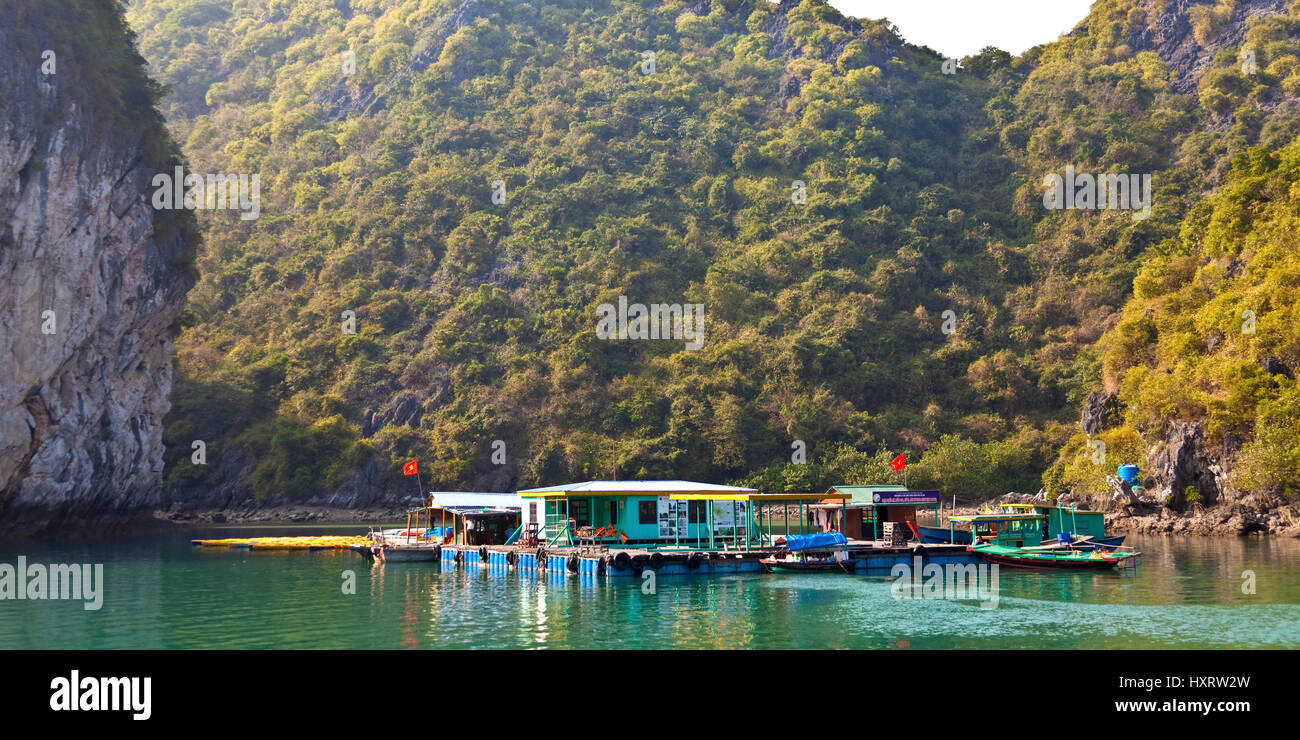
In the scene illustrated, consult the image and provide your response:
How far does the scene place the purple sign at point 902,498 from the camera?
156 feet

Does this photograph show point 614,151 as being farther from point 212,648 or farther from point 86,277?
point 212,648

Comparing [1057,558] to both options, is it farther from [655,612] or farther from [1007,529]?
[655,612]

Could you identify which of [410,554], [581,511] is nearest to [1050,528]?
[581,511]

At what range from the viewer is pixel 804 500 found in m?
47.3

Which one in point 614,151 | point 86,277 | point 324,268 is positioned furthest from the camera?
point 614,151

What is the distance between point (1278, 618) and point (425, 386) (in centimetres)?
8258

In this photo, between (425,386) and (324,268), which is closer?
(425,386)

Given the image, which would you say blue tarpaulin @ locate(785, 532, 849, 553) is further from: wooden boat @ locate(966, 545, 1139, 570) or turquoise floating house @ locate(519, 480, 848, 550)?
wooden boat @ locate(966, 545, 1139, 570)

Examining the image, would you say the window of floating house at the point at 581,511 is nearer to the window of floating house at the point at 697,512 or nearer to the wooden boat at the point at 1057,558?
the window of floating house at the point at 697,512

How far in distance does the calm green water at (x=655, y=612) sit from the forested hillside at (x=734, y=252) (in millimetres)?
31146

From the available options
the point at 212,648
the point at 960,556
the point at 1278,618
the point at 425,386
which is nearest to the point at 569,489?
the point at 960,556

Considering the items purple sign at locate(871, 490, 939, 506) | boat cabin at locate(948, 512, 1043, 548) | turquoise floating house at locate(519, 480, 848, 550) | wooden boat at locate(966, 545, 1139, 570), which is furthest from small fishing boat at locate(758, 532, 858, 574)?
boat cabin at locate(948, 512, 1043, 548)

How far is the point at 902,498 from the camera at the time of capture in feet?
156

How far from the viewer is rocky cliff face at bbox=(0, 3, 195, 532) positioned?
51688 mm
